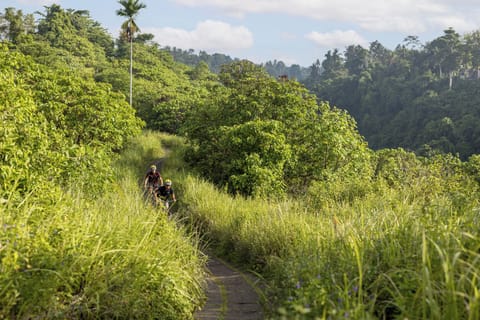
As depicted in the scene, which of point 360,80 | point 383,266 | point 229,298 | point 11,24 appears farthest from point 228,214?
point 360,80

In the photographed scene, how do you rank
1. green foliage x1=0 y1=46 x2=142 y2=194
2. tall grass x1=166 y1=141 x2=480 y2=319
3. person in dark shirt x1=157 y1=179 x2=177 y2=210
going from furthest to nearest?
1. person in dark shirt x1=157 y1=179 x2=177 y2=210
2. green foliage x1=0 y1=46 x2=142 y2=194
3. tall grass x1=166 y1=141 x2=480 y2=319

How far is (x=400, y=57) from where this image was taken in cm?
9744

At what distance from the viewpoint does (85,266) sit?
4.73 meters

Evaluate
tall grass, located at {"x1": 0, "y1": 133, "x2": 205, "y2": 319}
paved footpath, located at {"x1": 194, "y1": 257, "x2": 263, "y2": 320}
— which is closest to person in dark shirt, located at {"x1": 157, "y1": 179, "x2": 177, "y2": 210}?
paved footpath, located at {"x1": 194, "y1": 257, "x2": 263, "y2": 320}

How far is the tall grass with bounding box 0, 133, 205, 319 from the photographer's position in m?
4.29

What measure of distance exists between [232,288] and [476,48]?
3307 inches

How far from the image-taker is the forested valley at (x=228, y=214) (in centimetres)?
421

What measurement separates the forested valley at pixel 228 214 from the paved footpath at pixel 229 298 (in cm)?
21

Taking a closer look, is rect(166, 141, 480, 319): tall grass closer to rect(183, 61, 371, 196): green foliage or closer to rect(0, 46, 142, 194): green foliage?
rect(0, 46, 142, 194): green foliage

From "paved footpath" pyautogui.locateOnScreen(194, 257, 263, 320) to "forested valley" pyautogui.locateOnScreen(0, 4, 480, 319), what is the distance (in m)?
0.21

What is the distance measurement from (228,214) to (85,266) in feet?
19.4

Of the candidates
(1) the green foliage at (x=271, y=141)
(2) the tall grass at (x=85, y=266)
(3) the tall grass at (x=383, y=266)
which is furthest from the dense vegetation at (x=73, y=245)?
(1) the green foliage at (x=271, y=141)

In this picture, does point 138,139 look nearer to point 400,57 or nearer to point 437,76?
point 437,76

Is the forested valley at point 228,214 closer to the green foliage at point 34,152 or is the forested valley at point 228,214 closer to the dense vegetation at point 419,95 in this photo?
the green foliage at point 34,152
